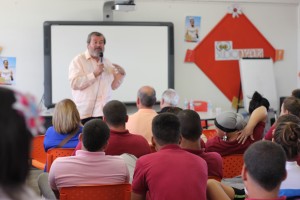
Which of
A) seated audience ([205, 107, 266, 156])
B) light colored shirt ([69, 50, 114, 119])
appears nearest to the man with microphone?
light colored shirt ([69, 50, 114, 119])

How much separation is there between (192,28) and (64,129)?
4326 millimetres

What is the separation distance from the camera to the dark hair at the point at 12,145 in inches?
38.2

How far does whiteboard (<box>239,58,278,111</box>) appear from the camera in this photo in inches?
301

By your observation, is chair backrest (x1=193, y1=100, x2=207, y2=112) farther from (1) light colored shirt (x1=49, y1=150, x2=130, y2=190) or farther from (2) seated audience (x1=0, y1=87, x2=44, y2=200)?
(2) seated audience (x1=0, y1=87, x2=44, y2=200)

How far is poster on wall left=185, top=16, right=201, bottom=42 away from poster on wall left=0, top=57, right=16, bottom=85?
8.67ft

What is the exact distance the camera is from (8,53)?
22.6ft

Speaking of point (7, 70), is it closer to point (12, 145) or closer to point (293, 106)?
point (293, 106)

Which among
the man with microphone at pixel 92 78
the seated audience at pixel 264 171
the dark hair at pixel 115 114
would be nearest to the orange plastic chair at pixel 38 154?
the man with microphone at pixel 92 78

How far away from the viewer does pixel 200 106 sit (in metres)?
7.56

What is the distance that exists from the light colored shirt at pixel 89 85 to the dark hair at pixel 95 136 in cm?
194

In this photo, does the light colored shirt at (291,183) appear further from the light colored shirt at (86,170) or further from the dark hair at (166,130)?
the light colored shirt at (86,170)

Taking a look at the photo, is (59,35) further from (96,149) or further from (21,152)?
(21,152)

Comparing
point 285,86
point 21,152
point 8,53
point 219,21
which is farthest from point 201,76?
point 21,152

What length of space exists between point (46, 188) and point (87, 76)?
1.93 meters
